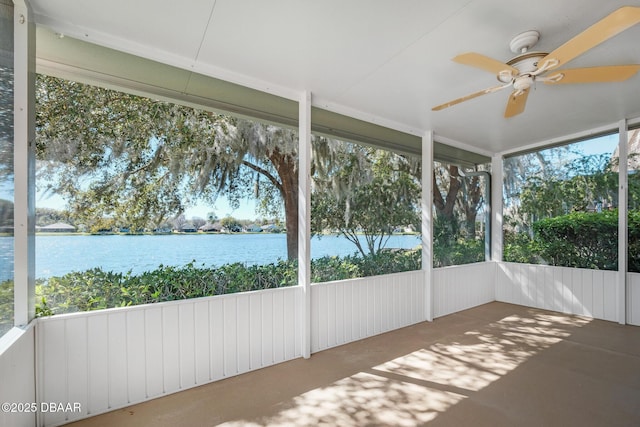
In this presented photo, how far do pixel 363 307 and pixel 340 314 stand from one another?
35 centimetres

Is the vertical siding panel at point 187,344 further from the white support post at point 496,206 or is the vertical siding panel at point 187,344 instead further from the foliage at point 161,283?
the white support post at point 496,206

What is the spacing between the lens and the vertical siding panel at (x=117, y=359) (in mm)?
2027

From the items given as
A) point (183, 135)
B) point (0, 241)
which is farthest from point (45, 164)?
point (183, 135)

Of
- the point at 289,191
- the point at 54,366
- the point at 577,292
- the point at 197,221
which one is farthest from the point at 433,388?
the point at 577,292

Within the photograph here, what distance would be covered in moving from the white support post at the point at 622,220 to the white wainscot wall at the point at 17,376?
585cm

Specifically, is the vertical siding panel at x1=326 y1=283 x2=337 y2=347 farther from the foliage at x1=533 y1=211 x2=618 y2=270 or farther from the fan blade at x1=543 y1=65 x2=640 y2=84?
the foliage at x1=533 y1=211 x2=618 y2=270

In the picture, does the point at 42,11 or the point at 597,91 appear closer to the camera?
the point at 42,11

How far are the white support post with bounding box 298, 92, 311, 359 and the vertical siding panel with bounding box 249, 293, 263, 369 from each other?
1.40ft

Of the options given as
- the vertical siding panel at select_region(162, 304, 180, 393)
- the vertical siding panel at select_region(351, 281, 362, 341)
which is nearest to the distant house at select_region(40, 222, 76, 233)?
the vertical siding panel at select_region(162, 304, 180, 393)

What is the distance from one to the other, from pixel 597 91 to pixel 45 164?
462cm

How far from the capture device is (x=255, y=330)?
8.67 ft

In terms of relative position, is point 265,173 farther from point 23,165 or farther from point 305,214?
point 23,165

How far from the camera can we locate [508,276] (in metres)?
5.02

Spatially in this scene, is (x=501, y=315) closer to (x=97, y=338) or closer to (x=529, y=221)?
(x=529, y=221)
